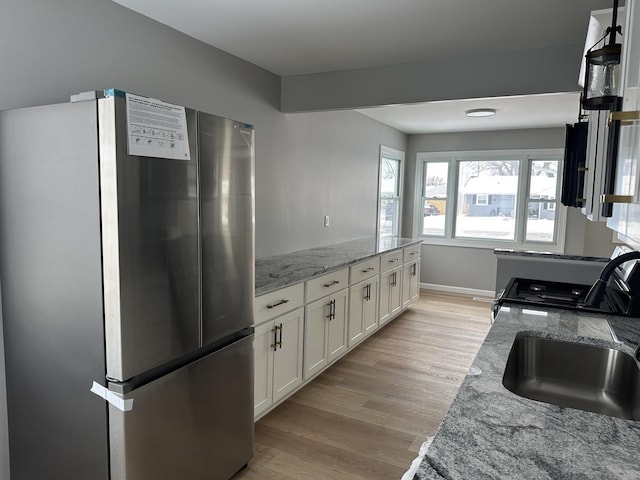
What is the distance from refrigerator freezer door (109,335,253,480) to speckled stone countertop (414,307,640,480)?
1.15 m

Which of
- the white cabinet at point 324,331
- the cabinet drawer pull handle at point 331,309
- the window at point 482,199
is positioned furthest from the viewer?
the window at point 482,199

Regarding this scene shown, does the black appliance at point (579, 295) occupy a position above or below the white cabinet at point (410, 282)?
above

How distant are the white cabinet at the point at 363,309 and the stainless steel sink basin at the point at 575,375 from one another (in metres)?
2.10

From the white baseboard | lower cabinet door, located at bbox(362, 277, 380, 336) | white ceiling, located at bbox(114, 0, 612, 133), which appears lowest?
the white baseboard

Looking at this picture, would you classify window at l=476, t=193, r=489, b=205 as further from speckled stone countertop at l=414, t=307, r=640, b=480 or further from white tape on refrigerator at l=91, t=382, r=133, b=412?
white tape on refrigerator at l=91, t=382, r=133, b=412

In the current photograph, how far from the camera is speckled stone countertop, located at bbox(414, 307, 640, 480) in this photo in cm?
82

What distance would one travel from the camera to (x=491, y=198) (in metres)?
6.39

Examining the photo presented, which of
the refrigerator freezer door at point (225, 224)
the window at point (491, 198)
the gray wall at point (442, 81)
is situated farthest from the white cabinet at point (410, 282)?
the refrigerator freezer door at point (225, 224)

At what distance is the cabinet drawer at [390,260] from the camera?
4328mm

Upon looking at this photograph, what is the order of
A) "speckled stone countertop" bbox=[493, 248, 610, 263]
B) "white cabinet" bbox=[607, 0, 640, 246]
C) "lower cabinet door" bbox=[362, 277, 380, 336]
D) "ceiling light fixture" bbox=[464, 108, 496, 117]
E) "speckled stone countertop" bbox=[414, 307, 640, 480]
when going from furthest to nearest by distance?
"ceiling light fixture" bbox=[464, 108, 496, 117] < "lower cabinet door" bbox=[362, 277, 380, 336] < "speckled stone countertop" bbox=[493, 248, 610, 263] < "white cabinet" bbox=[607, 0, 640, 246] < "speckled stone countertop" bbox=[414, 307, 640, 480]

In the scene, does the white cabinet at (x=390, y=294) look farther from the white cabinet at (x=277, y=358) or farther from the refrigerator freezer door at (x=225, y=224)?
the refrigerator freezer door at (x=225, y=224)

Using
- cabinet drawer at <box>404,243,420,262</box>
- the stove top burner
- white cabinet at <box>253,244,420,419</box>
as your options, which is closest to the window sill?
cabinet drawer at <box>404,243,420,262</box>

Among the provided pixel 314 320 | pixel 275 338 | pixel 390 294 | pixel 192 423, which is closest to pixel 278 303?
pixel 275 338

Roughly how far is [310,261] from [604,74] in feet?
7.84
